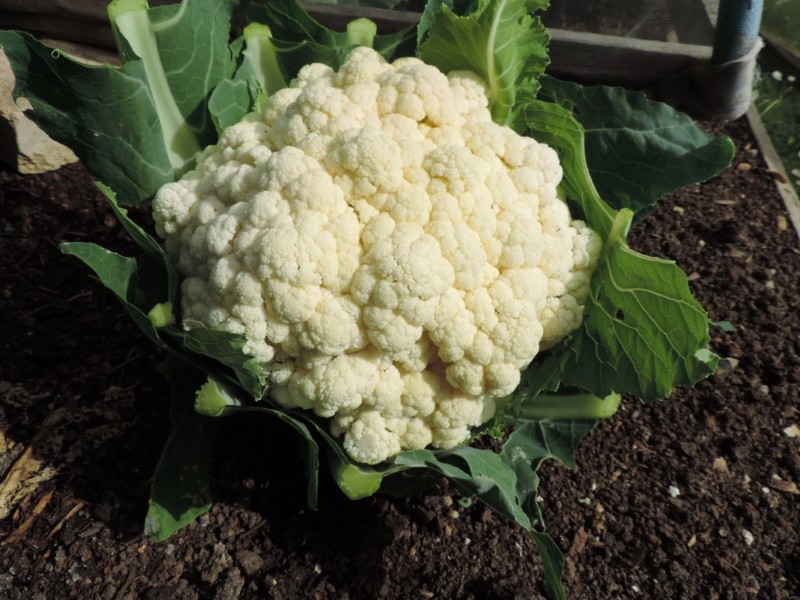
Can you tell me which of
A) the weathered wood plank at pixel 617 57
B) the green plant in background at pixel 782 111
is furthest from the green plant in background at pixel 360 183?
the green plant in background at pixel 782 111

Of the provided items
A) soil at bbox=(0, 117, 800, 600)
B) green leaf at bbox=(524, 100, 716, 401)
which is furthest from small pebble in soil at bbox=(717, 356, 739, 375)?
green leaf at bbox=(524, 100, 716, 401)

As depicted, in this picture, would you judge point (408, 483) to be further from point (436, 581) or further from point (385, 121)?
point (385, 121)

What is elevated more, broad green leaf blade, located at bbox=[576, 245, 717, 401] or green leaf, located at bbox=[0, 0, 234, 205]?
green leaf, located at bbox=[0, 0, 234, 205]

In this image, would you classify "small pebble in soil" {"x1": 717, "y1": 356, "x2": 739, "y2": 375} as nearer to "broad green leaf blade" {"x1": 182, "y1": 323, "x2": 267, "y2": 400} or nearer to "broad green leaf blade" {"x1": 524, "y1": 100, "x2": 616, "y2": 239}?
"broad green leaf blade" {"x1": 524, "y1": 100, "x2": 616, "y2": 239}

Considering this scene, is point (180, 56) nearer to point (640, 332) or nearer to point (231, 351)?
point (231, 351)

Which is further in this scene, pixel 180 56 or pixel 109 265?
pixel 180 56

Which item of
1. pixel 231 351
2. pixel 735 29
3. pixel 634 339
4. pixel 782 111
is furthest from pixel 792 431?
pixel 782 111

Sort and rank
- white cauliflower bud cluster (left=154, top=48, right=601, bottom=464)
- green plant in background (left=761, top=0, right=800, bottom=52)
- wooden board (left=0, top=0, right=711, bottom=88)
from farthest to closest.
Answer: green plant in background (left=761, top=0, right=800, bottom=52) → wooden board (left=0, top=0, right=711, bottom=88) → white cauliflower bud cluster (left=154, top=48, right=601, bottom=464)
